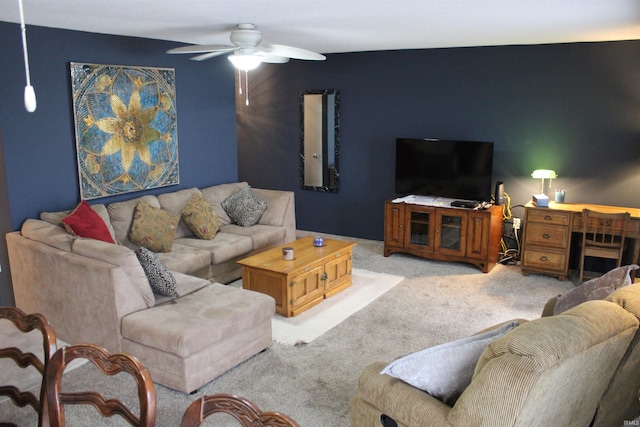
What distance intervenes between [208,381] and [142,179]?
2.62 m

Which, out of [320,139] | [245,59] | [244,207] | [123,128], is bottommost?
[244,207]

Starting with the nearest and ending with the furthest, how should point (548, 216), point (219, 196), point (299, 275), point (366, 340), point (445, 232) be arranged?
point (366, 340) → point (299, 275) → point (548, 216) → point (445, 232) → point (219, 196)

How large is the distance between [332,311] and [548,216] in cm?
238

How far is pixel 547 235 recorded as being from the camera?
214 inches

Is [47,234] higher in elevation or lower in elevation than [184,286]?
higher

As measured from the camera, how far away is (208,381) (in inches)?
138

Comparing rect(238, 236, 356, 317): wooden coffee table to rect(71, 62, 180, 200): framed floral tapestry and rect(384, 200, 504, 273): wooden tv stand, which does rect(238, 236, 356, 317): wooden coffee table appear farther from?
rect(71, 62, 180, 200): framed floral tapestry

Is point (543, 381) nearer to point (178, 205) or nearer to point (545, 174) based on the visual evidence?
point (545, 174)

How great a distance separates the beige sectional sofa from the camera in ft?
11.1

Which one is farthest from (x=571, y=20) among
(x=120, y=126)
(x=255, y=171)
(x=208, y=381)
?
(x=255, y=171)

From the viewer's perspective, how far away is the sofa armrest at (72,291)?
359cm

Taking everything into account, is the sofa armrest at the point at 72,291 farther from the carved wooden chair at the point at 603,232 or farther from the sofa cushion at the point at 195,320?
the carved wooden chair at the point at 603,232

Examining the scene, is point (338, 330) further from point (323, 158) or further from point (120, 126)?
point (323, 158)

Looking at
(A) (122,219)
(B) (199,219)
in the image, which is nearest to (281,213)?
(B) (199,219)
